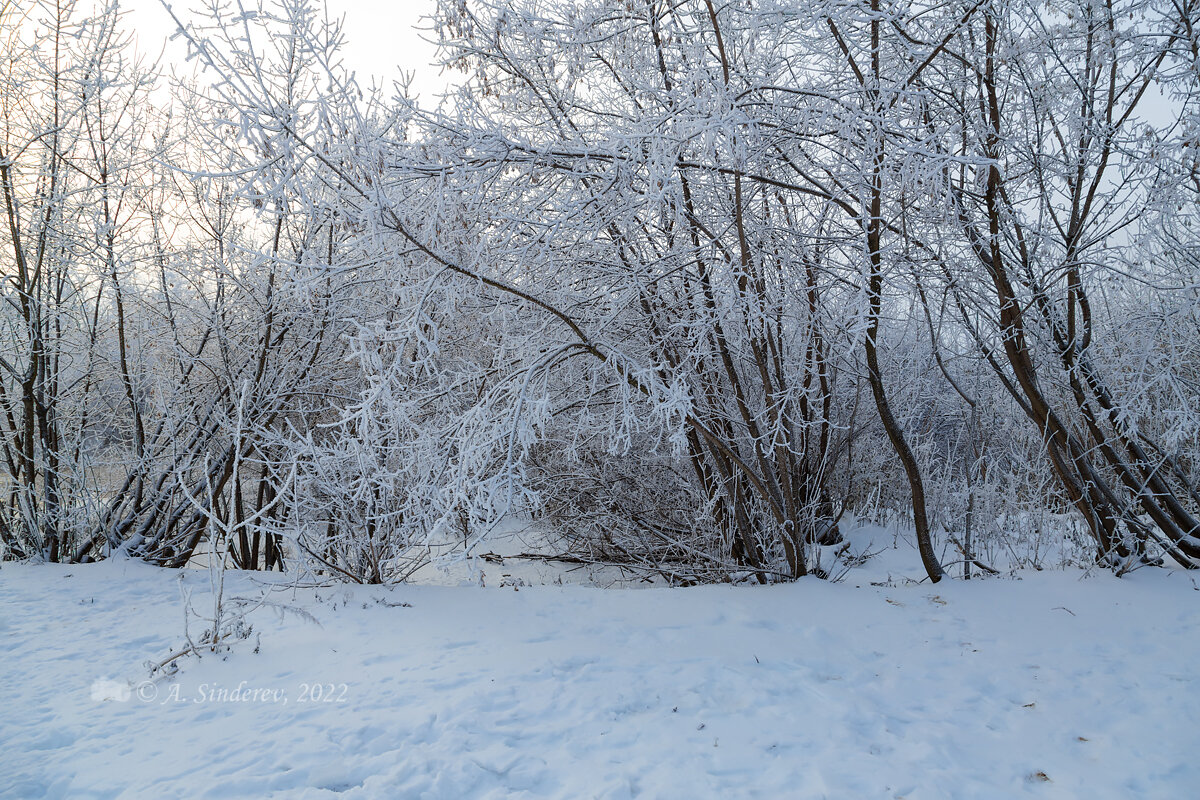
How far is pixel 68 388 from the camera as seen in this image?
6.45 m

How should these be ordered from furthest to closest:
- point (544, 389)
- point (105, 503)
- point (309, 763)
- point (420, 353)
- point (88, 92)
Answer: point (105, 503) < point (88, 92) < point (420, 353) < point (544, 389) < point (309, 763)

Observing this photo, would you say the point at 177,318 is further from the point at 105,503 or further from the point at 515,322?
the point at 515,322

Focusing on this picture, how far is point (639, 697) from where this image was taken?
3053 millimetres

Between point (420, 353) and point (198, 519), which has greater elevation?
Answer: point (420, 353)

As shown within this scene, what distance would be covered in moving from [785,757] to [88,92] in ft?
24.0

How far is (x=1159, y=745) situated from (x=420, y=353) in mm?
4068

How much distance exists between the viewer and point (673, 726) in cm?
279

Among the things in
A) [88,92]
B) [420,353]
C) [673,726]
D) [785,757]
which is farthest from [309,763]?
[88,92]

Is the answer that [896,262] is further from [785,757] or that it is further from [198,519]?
[198,519]

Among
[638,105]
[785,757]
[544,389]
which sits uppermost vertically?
[638,105]

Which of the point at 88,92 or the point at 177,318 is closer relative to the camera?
the point at 88,92

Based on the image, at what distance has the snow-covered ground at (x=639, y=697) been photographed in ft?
7.84

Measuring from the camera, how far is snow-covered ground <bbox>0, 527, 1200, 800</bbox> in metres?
2.39

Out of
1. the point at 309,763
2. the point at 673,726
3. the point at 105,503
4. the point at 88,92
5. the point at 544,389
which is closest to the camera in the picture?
the point at 309,763
